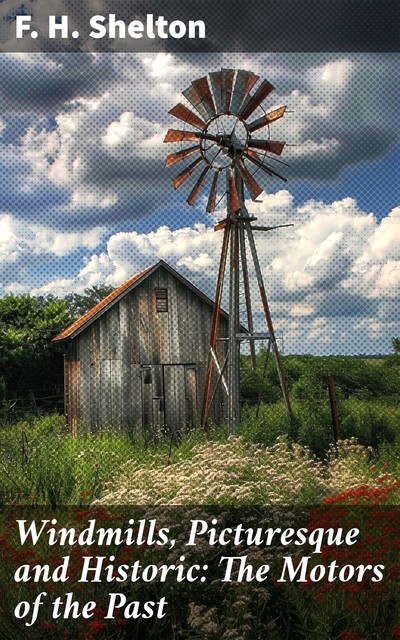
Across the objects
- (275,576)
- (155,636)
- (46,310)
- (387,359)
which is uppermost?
(46,310)

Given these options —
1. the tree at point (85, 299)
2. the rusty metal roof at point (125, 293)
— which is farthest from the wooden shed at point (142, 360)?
the tree at point (85, 299)

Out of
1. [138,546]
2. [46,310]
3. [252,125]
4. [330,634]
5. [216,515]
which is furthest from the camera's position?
[46,310]

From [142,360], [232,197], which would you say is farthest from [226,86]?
[142,360]

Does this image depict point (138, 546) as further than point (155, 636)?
Yes

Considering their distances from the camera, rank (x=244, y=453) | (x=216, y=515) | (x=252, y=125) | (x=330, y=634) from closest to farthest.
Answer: (x=330, y=634) → (x=216, y=515) → (x=244, y=453) → (x=252, y=125)

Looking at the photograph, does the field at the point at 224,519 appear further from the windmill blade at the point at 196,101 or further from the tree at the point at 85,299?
the tree at the point at 85,299

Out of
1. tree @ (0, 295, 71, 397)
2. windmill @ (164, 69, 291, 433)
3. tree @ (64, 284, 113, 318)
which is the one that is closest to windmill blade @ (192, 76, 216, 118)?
windmill @ (164, 69, 291, 433)

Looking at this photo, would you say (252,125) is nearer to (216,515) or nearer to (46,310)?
(216,515)

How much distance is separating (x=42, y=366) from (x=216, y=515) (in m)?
19.8

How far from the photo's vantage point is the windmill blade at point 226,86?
53.1ft

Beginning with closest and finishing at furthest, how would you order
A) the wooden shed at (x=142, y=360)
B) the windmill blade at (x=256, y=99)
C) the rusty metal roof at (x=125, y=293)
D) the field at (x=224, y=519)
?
the field at (x=224, y=519) < the windmill blade at (x=256, y=99) < the rusty metal roof at (x=125, y=293) < the wooden shed at (x=142, y=360)

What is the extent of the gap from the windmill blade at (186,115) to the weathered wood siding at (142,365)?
4.09 m

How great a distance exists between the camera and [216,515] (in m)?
7.82

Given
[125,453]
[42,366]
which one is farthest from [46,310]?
[125,453]
